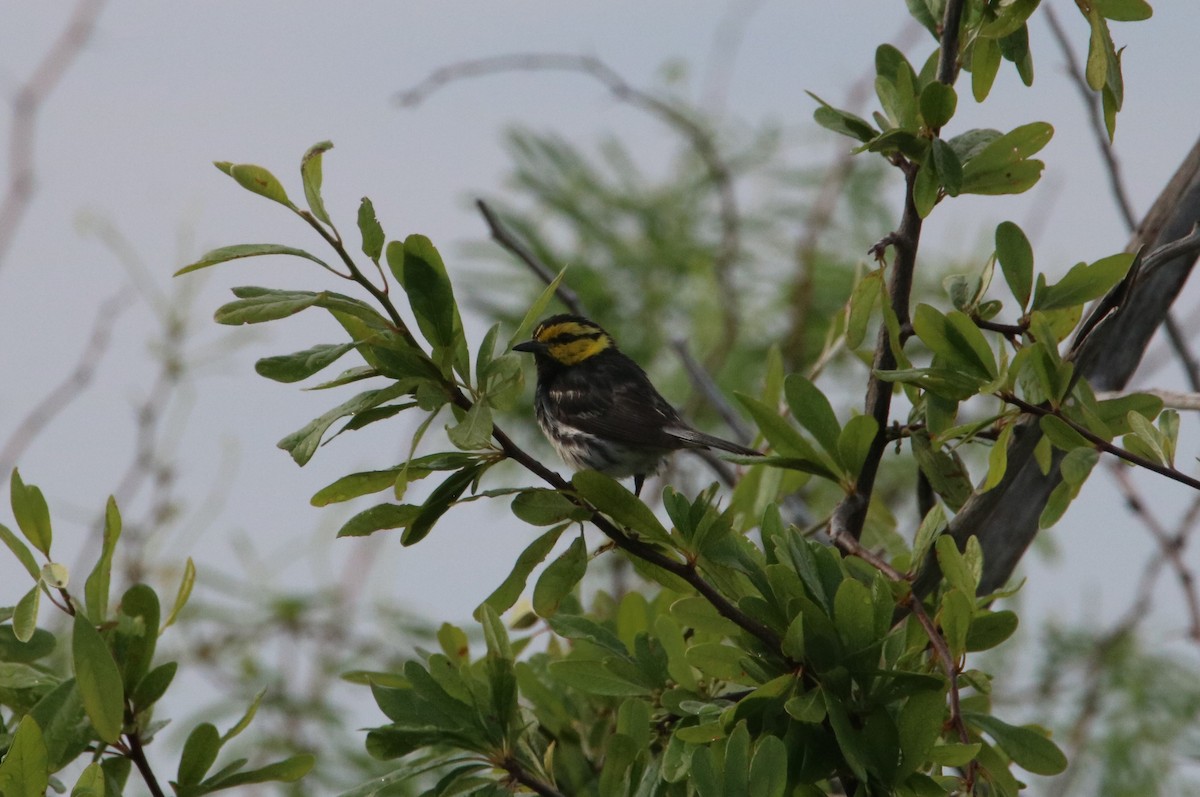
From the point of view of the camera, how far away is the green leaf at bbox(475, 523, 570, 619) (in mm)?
2350

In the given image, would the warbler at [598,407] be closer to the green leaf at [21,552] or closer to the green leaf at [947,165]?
the green leaf at [947,165]

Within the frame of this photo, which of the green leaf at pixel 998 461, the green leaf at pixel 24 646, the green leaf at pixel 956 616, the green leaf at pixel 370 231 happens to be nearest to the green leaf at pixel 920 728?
the green leaf at pixel 956 616

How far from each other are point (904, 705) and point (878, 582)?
0.19 metres

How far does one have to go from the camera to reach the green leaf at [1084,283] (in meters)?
2.32

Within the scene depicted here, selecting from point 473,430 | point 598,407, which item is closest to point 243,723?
point 473,430

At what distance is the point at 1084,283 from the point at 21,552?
1897 millimetres

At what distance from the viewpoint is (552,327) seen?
5.32 metres

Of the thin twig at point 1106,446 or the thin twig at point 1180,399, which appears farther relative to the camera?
the thin twig at point 1180,399

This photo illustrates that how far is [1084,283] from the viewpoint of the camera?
92.4 inches

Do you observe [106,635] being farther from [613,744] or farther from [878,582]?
[878,582]

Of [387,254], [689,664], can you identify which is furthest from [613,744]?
[387,254]

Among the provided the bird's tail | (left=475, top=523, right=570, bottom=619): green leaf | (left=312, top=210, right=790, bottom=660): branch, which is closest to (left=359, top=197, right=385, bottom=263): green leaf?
(left=312, top=210, right=790, bottom=660): branch

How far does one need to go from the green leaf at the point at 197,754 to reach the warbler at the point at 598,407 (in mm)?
2092

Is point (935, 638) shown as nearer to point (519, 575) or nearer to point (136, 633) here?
point (519, 575)
